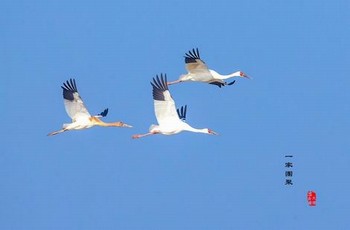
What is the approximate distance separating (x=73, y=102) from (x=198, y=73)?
3665mm

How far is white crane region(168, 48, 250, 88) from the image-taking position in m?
37.6

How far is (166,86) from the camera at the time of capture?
3559 cm

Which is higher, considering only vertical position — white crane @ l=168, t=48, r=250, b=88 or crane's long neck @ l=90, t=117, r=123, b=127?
white crane @ l=168, t=48, r=250, b=88

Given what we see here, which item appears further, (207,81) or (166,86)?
(207,81)

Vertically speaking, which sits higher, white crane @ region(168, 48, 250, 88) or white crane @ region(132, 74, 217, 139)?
white crane @ region(168, 48, 250, 88)

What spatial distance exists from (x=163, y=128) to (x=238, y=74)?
501 centimetres

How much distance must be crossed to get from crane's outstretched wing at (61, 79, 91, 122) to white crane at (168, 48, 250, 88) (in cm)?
296

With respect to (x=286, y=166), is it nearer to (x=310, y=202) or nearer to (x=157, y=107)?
(x=310, y=202)

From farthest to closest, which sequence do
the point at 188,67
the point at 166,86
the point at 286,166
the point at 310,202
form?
1. the point at 310,202
2. the point at 286,166
3. the point at 188,67
4. the point at 166,86

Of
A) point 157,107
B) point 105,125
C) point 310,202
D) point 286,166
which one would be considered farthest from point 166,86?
point 310,202

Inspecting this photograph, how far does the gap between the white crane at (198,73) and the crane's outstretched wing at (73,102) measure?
2.96 meters

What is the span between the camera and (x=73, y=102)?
121ft

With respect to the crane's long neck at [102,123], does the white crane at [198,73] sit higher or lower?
higher

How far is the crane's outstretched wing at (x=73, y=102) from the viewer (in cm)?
3694
